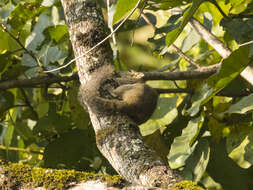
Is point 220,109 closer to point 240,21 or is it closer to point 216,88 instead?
point 240,21

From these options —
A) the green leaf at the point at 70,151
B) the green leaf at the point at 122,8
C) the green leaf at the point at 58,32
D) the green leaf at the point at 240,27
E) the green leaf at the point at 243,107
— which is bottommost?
the green leaf at the point at 70,151

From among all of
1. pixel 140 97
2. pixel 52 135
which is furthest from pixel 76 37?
pixel 52 135

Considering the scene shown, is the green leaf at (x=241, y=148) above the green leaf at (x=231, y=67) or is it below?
below

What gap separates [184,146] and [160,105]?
39cm

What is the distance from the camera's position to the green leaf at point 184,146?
1.88 meters

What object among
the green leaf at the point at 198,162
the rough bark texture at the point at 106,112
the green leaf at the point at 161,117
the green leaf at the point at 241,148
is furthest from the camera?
the green leaf at the point at 161,117

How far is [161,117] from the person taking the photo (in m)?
2.15

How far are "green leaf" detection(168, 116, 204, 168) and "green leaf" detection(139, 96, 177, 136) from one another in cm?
16

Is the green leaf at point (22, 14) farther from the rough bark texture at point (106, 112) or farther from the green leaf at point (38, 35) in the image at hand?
the rough bark texture at point (106, 112)

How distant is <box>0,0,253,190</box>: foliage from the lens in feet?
6.52

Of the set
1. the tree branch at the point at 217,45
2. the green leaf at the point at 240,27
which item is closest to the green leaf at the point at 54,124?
the tree branch at the point at 217,45

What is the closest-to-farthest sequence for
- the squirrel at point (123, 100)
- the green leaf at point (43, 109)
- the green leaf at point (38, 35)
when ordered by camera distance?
the squirrel at point (123, 100) < the green leaf at point (38, 35) < the green leaf at point (43, 109)

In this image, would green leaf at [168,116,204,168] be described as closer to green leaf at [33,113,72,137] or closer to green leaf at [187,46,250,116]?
green leaf at [187,46,250,116]

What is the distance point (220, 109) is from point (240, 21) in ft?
1.93
